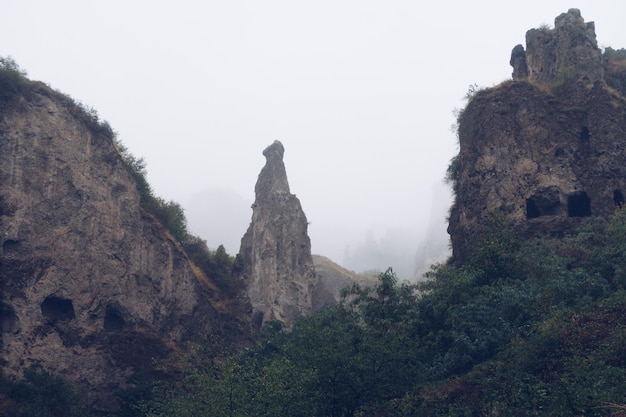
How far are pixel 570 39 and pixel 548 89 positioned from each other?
3.26 meters

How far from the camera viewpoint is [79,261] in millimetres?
27594

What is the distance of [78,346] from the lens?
26.0 metres

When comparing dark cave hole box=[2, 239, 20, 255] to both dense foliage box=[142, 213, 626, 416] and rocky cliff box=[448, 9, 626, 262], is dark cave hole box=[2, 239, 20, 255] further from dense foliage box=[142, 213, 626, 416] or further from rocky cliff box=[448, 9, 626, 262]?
rocky cliff box=[448, 9, 626, 262]

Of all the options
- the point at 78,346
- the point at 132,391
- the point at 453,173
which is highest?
the point at 453,173

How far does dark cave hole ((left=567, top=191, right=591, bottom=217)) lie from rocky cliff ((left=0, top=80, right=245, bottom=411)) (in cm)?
2148

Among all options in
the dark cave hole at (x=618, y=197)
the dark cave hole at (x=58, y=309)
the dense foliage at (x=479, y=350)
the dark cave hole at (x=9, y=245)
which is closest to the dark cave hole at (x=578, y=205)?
the dark cave hole at (x=618, y=197)

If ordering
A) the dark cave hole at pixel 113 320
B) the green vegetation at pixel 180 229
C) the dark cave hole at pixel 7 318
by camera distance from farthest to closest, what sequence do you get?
the green vegetation at pixel 180 229
the dark cave hole at pixel 113 320
the dark cave hole at pixel 7 318

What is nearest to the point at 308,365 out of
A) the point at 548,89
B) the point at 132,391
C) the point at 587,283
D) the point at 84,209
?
the point at 132,391

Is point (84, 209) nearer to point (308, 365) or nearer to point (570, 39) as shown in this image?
point (308, 365)

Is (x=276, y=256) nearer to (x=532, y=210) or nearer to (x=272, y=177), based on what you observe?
(x=272, y=177)

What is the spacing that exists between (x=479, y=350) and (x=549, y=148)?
1436 cm

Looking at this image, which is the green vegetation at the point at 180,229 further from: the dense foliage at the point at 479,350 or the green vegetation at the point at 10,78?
the dense foliage at the point at 479,350

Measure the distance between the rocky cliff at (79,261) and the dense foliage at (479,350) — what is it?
405 centimetres

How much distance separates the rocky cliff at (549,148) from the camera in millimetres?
28295
